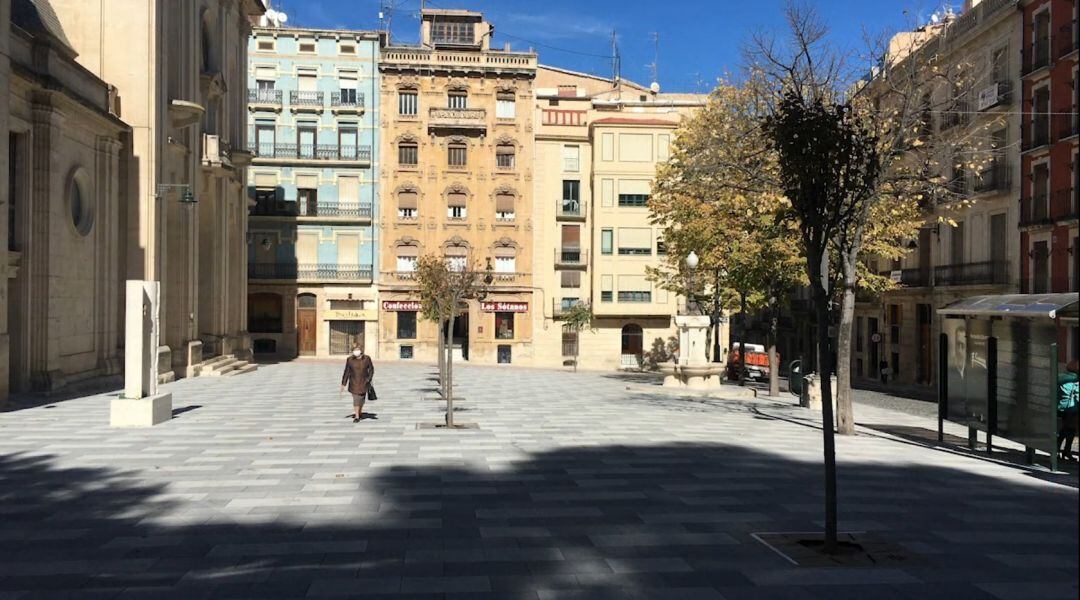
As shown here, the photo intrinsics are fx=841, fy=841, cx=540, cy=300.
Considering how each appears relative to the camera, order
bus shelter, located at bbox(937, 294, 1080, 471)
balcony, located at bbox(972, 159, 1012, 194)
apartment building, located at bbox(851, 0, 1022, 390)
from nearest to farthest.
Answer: bus shelter, located at bbox(937, 294, 1080, 471) < apartment building, located at bbox(851, 0, 1022, 390) < balcony, located at bbox(972, 159, 1012, 194)

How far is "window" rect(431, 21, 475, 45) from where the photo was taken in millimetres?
49469

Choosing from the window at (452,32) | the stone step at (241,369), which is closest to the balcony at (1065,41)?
the stone step at (241,369)

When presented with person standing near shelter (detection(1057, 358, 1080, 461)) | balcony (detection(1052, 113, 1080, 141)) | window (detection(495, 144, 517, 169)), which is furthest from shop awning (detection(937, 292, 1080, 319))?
window (detection(495, 144, 517, 169))

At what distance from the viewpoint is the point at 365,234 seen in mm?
47250

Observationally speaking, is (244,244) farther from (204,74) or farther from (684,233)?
(684,233)

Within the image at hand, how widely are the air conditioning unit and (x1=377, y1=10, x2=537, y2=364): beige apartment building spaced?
23436 millimetres

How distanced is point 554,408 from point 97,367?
12919 millimetres

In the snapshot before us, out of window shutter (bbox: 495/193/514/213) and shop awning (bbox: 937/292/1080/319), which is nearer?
shop awning (bbox: 937/292/1080/319)

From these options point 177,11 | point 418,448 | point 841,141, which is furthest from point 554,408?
point 177,11

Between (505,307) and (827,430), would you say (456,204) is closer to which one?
(505,307)

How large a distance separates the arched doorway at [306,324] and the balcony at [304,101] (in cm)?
1041

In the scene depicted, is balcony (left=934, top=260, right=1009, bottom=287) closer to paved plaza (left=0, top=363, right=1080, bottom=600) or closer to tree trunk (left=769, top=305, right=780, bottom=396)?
tree trunk (left=769, top=305, right=780, bottom=396)

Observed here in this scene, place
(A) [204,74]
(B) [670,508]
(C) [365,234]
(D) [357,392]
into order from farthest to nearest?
(C) [365,234] < (A) [204,74] < (D) [357,392] < (B) [670,508]

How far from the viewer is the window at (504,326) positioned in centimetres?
4762
